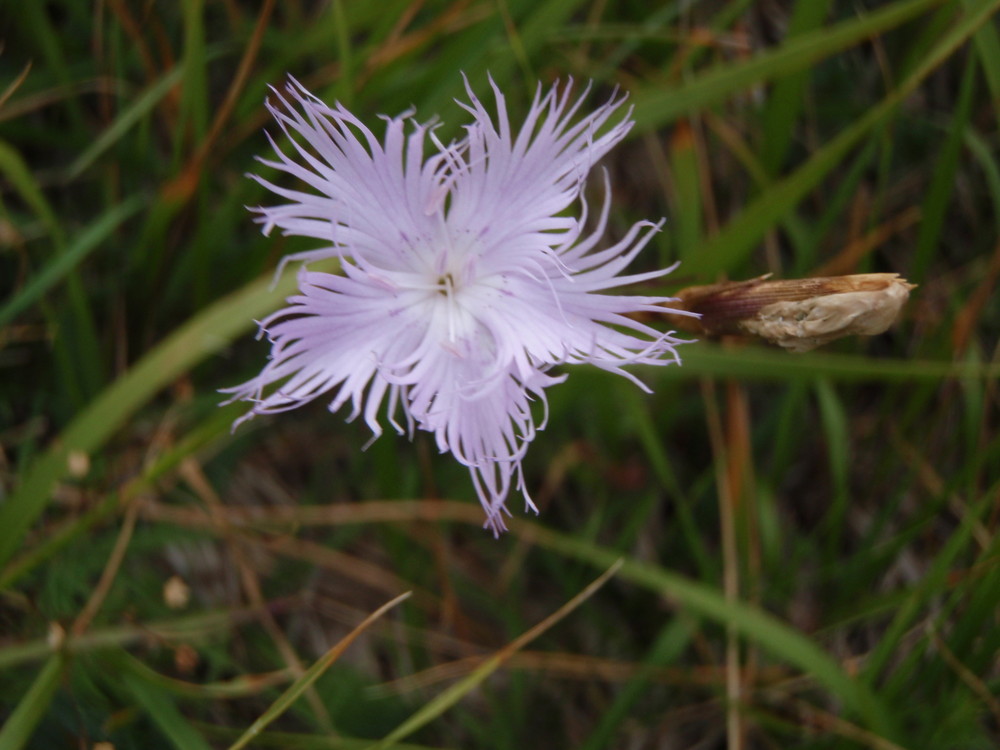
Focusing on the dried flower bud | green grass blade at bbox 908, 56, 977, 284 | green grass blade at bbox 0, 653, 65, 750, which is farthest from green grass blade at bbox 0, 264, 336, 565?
green grass blade at bbox 908, 56, 977, 284

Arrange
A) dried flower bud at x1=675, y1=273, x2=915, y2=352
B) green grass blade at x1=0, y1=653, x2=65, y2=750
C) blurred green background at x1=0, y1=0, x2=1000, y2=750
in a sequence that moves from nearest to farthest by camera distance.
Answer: dried flower bud at x1=675, y1=273, x2=915, y2=352 < green grass blade at x1=0, y1=653, x2=65, y2=750 < blurred green background at x1=0, y1=0, x2=1000, y2=750

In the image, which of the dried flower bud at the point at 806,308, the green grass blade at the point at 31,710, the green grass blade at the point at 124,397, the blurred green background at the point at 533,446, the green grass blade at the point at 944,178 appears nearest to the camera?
the dried flower bud at the point at 806,308

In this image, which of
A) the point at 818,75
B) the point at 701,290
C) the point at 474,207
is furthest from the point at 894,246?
the point at 474,207

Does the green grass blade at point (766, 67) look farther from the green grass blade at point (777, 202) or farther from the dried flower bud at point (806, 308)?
the dried flower bud at point (806, 308)

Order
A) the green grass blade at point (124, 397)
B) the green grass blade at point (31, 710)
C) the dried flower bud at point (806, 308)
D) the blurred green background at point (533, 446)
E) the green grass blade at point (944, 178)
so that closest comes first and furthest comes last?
the dried flower bud at point (806, 308) < the green grass blade at point (31, 710) < the green grass blade at point (124, 397) < the blurred green background at point (533, 446) < the green grass blade at point (944, 178)

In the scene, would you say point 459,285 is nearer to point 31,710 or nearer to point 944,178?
point 31,710

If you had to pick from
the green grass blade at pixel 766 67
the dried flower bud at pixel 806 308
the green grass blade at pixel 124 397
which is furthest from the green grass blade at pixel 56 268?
the dried flower bud at pixel 806 308

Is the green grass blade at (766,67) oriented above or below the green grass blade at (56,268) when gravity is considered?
above

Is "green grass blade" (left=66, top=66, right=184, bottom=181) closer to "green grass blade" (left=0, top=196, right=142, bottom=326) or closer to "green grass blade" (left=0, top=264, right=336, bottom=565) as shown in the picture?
"green grass blade" (left=0, top=196, right=142, bottom=326)
